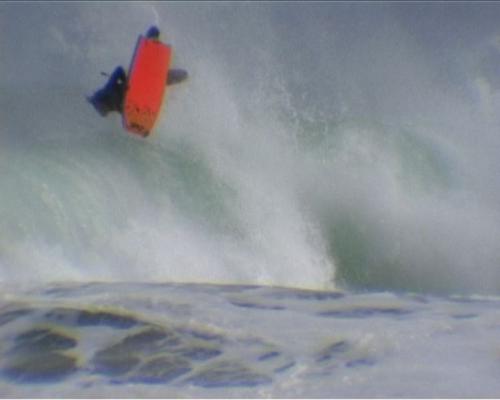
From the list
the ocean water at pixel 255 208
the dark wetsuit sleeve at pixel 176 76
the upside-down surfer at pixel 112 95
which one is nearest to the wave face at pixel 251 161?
the ocean water at pixel 255 208

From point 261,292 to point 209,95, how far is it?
27.8ft

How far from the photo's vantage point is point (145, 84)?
13.0 meters

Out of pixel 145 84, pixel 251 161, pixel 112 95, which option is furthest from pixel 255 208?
pixel 112 95

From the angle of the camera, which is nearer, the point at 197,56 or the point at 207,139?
the point at 207,139

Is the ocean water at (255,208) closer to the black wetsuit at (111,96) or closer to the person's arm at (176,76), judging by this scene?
the black wetsuit at (111,96)

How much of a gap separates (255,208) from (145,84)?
12.1 feet

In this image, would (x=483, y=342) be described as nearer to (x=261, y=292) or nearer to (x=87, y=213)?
(x=261, y=292)

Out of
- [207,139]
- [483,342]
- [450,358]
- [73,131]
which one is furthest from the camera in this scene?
[73,131]

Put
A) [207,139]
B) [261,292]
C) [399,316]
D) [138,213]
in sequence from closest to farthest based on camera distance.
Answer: [399,316], [261,292], [138,213], [207,139]

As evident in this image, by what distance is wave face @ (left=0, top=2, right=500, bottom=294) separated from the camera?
15094 mm

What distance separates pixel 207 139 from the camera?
1800 cm

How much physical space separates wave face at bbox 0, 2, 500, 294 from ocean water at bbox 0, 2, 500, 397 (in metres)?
0.04

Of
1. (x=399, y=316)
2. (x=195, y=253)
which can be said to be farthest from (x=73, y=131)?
(x=399, y=316)

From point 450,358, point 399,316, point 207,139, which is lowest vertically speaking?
point 450,358
